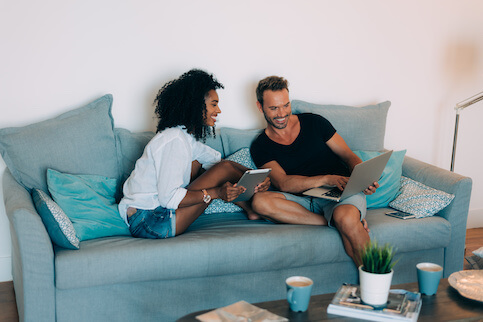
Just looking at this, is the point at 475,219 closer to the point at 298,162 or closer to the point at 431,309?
the point at 298,162

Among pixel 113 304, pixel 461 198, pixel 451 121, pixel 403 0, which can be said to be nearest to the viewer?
pixel 113 304

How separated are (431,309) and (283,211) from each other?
39.0 inches

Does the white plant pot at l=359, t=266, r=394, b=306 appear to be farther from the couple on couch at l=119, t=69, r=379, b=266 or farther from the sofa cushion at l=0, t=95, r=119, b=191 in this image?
the sofa cushion at l=0, t=95, r=119, b=191

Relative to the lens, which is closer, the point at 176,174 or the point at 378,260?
the point at 378,260

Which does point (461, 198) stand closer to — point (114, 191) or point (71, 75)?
point (114, 191)

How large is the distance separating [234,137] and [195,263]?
3.13 ft

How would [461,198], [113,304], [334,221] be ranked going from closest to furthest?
[113,304] → [334,221] → [461,198]

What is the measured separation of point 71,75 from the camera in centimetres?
290

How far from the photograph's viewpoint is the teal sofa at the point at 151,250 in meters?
2.14

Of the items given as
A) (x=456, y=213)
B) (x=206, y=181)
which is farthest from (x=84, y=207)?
(x=456, y=213)

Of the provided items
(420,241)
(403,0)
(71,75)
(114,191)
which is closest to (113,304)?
(114,191)

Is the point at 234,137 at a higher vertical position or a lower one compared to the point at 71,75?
lower

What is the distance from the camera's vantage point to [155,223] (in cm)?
239

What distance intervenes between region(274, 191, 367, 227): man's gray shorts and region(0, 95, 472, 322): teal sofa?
0.10m
